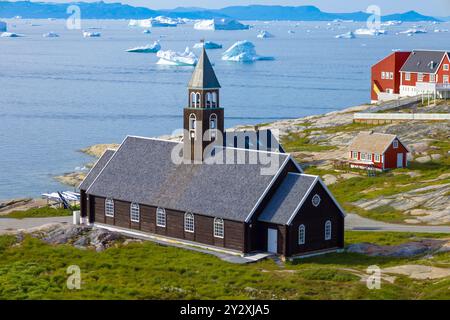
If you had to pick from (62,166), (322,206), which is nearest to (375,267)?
(322,206)

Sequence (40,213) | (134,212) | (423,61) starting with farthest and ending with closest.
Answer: (423,61), (40,213), (134,212)

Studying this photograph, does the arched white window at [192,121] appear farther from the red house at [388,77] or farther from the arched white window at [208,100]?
the red house at [388,77]

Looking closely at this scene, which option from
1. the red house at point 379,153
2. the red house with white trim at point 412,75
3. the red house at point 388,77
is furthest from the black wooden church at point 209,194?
the red house at point 388,77

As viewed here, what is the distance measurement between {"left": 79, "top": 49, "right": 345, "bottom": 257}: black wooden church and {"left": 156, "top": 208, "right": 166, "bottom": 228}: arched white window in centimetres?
6

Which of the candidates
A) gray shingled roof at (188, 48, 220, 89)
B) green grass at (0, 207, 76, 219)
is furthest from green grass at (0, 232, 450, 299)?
green grass at (0, 207, 76, 219)

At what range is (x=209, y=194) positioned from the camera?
47219 mm

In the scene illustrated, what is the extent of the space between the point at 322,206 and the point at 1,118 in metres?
94.7

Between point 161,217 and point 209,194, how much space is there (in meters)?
3.54

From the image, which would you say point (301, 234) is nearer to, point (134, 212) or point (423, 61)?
point (134, 212)

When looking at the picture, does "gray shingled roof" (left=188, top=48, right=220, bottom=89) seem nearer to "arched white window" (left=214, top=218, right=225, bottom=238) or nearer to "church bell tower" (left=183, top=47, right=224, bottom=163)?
"church bell tower" (left=183, top=47, right=224, bottom=163)

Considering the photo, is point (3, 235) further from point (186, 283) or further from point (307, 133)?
→ point (307, 133)

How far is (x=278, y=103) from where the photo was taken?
15112cm

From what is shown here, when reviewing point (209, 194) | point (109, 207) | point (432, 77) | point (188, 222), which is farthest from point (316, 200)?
point (432, 77)

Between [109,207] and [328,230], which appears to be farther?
[109,207]
